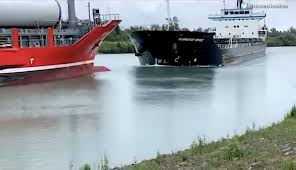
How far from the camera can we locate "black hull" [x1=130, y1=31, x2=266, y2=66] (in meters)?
41.7

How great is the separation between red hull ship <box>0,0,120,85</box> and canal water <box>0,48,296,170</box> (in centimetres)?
124

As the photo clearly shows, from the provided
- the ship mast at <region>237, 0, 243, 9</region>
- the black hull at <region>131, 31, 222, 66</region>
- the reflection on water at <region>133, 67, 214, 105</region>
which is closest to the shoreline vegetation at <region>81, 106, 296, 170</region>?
the reflection on water at <region>133, 67, 214, 105</region>

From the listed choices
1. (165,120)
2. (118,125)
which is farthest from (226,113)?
(118,125)

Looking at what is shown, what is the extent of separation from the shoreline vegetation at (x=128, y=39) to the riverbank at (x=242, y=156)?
37.3 m

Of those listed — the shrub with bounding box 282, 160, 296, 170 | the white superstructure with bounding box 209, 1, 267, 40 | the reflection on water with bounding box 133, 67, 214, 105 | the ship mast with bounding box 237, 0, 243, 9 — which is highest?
the ship mast with bounding box 237, 0, 243, 9

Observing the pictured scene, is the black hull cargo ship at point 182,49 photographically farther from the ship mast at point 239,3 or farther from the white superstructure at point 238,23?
the ship mast at point 239,3

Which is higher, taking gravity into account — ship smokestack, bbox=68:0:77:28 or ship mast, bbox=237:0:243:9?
ship mast, bbox=237:0:243:9

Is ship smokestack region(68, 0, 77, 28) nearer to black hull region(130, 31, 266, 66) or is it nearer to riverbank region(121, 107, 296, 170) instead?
black hull region(130, 31, 266, 66)

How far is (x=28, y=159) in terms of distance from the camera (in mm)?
10180

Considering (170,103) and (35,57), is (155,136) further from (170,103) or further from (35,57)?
(35,57)

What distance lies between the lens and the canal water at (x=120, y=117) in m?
10.8

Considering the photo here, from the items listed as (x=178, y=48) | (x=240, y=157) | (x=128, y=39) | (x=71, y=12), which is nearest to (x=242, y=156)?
(x=240, y=157)

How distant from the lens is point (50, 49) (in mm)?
29453

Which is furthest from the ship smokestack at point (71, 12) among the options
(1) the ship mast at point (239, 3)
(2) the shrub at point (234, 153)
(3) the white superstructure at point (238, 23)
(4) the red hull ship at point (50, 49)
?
(1) the ship mast at point (239, 3)
